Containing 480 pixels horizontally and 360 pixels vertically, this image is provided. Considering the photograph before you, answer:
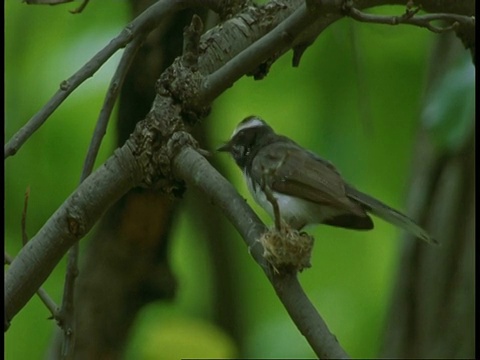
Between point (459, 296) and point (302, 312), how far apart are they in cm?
253

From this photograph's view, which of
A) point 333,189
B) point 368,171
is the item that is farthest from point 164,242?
point 368,171

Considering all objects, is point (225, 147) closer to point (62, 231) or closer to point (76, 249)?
point (76, 249)

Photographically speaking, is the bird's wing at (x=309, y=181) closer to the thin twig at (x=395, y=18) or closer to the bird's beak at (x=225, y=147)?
the bird's beak at (x=225, y=147)

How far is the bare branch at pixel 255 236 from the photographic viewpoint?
62.7 inches

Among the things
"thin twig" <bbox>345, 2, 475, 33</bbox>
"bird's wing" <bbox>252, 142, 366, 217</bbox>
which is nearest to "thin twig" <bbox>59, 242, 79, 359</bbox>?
"thin twig" <bbox>345, 2, 475, 33</bbox>

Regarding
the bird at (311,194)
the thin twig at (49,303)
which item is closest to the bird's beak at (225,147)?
the bird at (311,194)

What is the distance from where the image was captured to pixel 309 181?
2.95 m

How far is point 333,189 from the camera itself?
2.92 m

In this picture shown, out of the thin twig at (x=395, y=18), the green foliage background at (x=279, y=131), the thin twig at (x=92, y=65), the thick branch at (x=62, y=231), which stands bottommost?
the green foliage background at (x=279, y=131)

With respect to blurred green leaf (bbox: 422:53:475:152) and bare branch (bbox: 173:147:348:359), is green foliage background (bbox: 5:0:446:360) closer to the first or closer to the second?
blurred green leaf (bbox: 422:53:475:152)

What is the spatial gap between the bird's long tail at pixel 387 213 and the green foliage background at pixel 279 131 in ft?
1.42

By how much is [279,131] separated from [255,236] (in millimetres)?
2162

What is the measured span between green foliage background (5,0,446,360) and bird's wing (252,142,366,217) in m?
0.37

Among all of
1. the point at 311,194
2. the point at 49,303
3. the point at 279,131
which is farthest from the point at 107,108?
the point at 279,131
